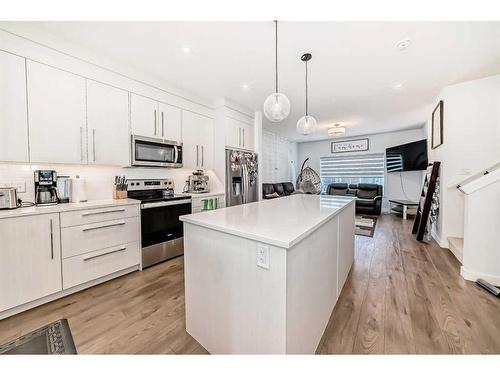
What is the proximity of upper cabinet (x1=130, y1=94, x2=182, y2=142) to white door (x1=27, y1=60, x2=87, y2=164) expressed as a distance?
568 millimetres

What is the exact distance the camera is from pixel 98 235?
2.23 m

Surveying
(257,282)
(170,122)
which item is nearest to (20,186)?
(170,122)

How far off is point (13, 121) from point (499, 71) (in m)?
5.67

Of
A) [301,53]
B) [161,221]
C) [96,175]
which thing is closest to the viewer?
[301,53]

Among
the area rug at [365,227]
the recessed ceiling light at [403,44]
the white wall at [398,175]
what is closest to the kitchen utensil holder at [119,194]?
the recessed ceiling light at [403,44]

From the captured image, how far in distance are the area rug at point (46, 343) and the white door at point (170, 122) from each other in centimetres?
261

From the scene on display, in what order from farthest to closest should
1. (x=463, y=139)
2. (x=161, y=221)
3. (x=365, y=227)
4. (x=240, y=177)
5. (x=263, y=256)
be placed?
1. (x=365, y=227)
2. (x=240, y=177)
3. (x=463, y=139)
4. (x=161, y=221)
5. (x=263, y=256)

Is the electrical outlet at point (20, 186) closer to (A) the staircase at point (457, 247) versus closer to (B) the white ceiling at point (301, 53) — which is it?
(B) the white ceiling at point (301, 53)

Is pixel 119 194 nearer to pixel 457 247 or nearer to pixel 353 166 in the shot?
pixel 457 247

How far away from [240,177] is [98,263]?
2566 mm

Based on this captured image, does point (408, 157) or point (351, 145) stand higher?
point (351, 145)

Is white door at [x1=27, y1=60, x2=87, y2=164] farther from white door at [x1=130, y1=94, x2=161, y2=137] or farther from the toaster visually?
white door at [x1=130, y1=94, x2=161, y2=137]

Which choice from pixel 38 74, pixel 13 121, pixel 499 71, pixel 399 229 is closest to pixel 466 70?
pixel 499 71
